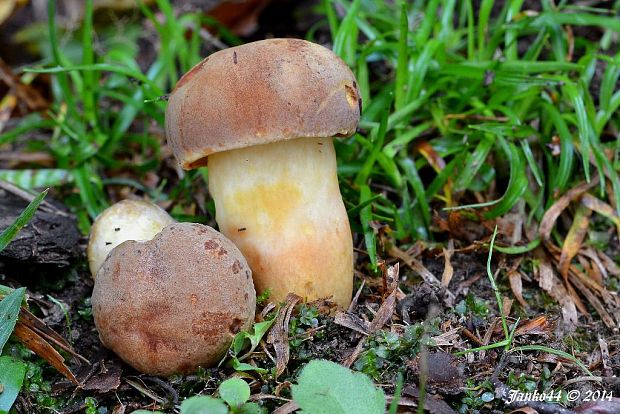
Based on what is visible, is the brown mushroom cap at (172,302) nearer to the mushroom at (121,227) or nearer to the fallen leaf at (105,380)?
the fallen leaf at (105,380)

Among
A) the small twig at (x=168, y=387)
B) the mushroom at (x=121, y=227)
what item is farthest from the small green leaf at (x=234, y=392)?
the mushroom at (x=121, y=227)

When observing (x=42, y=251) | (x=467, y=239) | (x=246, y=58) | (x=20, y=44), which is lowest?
(x=467, y=239)

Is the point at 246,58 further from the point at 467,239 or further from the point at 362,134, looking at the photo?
the point at 467,239

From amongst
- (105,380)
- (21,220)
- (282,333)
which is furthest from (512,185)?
(21,220)

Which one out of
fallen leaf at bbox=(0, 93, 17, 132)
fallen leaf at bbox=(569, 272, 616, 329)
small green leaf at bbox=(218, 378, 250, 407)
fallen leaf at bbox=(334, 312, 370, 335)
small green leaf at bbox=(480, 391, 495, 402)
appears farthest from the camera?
fallen leaf at bbox=(0, 93, 17, 132)

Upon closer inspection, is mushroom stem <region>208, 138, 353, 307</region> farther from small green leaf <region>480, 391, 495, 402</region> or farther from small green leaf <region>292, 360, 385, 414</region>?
small green leaf <region>480, 391, 495, 402</region>

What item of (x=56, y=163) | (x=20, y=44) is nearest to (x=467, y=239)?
(x=56, y=163)

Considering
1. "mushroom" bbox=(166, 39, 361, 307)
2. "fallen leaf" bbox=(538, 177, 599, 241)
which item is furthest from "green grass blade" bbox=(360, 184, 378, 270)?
"fallen leaf" bbox=(538, 177, 599, 241)
